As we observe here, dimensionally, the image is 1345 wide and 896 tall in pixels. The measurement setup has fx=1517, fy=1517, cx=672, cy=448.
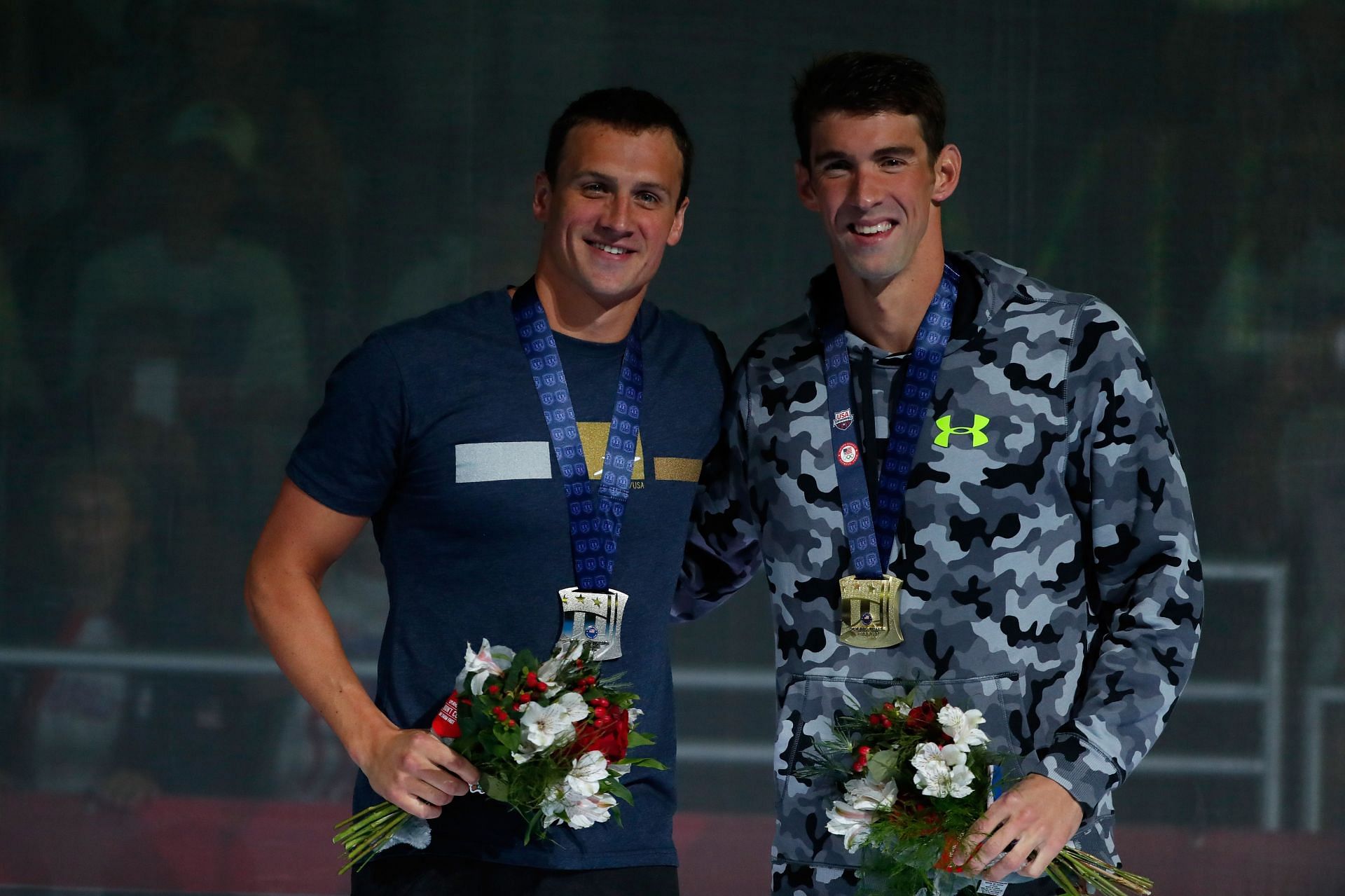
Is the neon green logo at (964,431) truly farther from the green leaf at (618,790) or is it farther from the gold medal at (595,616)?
the green leaf at (618,790)

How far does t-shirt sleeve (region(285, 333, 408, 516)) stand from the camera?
→ 248cm

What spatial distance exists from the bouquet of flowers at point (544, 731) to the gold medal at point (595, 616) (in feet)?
0.41

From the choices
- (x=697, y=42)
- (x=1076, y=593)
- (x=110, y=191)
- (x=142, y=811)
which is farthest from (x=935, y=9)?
(x=142, y=811)

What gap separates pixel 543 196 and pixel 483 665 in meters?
0.94

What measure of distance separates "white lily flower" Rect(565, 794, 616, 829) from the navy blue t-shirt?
0.19m

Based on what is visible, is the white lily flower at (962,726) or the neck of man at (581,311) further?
the neck of man at (581,311)

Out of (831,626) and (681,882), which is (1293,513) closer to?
(681,882)

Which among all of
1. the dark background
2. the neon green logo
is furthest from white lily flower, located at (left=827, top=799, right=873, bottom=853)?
the dark background

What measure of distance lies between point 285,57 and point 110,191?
31.1 inches

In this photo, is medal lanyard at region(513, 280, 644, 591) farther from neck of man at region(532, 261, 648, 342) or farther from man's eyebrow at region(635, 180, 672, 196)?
man's eyebrow at region(635, 180, 672, 196)

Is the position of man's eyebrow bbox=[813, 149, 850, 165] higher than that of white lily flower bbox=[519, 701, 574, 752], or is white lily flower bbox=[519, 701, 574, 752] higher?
man's eyebrow bbox=[813, 149, 850, 165]

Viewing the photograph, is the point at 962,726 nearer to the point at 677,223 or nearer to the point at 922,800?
the point at 922,800

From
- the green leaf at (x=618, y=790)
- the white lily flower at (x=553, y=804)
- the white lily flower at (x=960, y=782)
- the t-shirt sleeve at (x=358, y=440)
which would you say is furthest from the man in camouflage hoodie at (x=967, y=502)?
the t-shirt sleeve at (x=358, y=440)

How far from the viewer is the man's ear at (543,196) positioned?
2.71m
